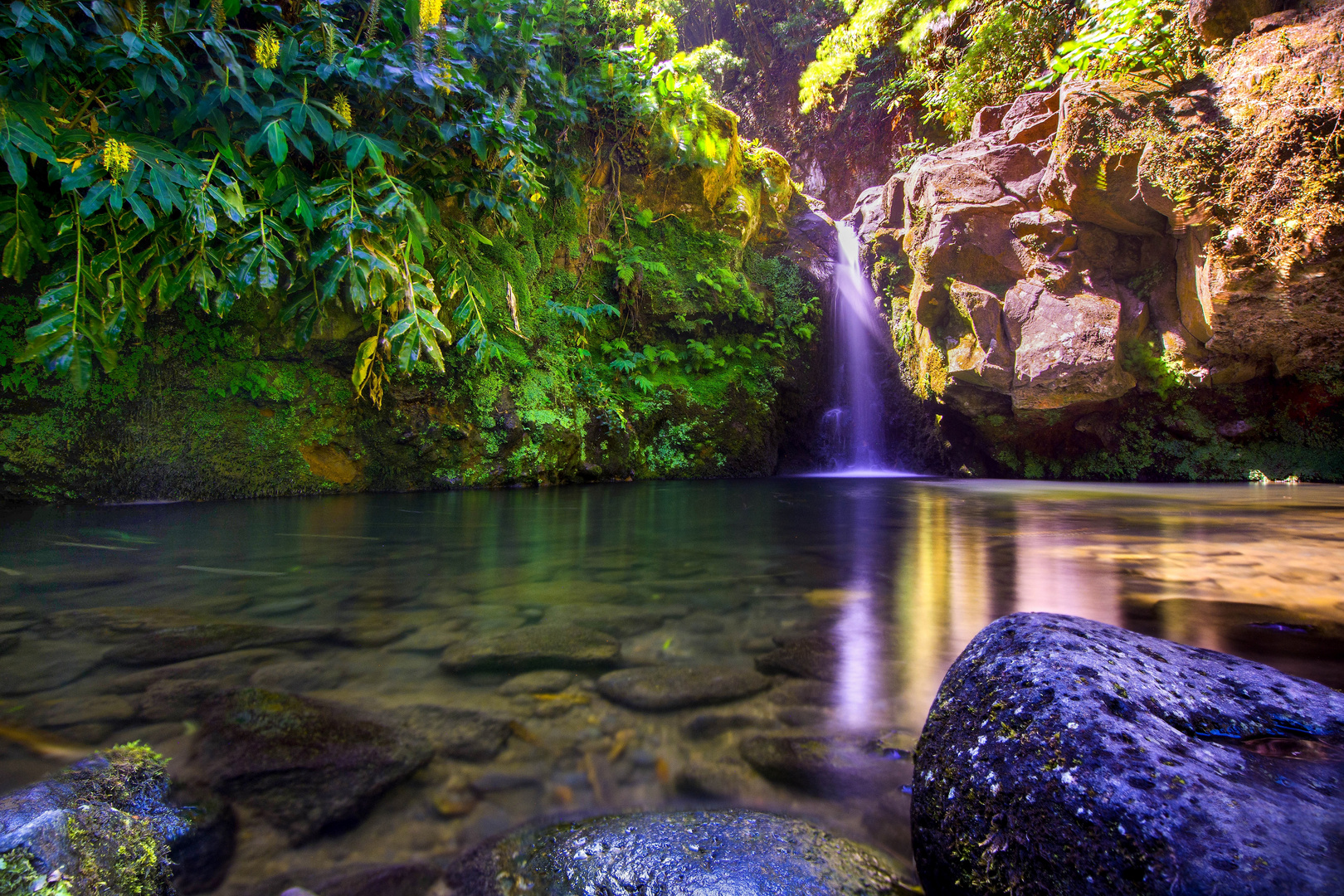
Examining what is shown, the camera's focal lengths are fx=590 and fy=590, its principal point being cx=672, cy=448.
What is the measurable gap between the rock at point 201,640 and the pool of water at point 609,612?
0.04 m

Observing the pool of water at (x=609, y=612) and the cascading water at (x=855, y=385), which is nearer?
the pool of water at (x=609, y=612)

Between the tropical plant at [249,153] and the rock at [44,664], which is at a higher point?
the tropical plant at [249,153]

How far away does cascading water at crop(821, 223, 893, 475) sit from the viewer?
11.4m

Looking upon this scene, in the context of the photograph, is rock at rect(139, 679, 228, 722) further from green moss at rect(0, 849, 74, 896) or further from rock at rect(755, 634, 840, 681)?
rock at rect(755, 634, 840, 681)

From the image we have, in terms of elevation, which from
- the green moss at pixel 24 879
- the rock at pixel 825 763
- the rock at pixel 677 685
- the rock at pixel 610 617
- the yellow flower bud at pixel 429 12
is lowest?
the rock at pixel 825 763

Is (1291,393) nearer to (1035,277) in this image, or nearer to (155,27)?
(1035,277)

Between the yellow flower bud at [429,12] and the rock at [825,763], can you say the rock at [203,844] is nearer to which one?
the rock at [825,763]

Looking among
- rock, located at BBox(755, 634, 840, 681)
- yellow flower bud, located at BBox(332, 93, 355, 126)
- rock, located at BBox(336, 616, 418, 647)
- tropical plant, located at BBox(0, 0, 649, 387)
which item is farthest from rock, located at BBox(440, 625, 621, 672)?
yellow flower bud, located at BBox(332, 93, 355, 126)

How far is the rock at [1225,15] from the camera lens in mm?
6625

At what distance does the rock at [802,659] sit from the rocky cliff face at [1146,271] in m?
8.04

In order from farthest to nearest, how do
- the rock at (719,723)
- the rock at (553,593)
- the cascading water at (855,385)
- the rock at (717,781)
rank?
the cascading water at (855,385) < the rock at (553,593) < the rock at (719,723) < the rock at (717,781)

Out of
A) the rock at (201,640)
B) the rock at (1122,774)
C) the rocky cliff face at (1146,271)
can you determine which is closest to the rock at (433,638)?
the rock at (201,640)

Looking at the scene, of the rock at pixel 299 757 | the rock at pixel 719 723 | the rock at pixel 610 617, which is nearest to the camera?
the rock at pixel 299 757

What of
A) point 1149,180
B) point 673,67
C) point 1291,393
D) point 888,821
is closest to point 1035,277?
point 1149,180
